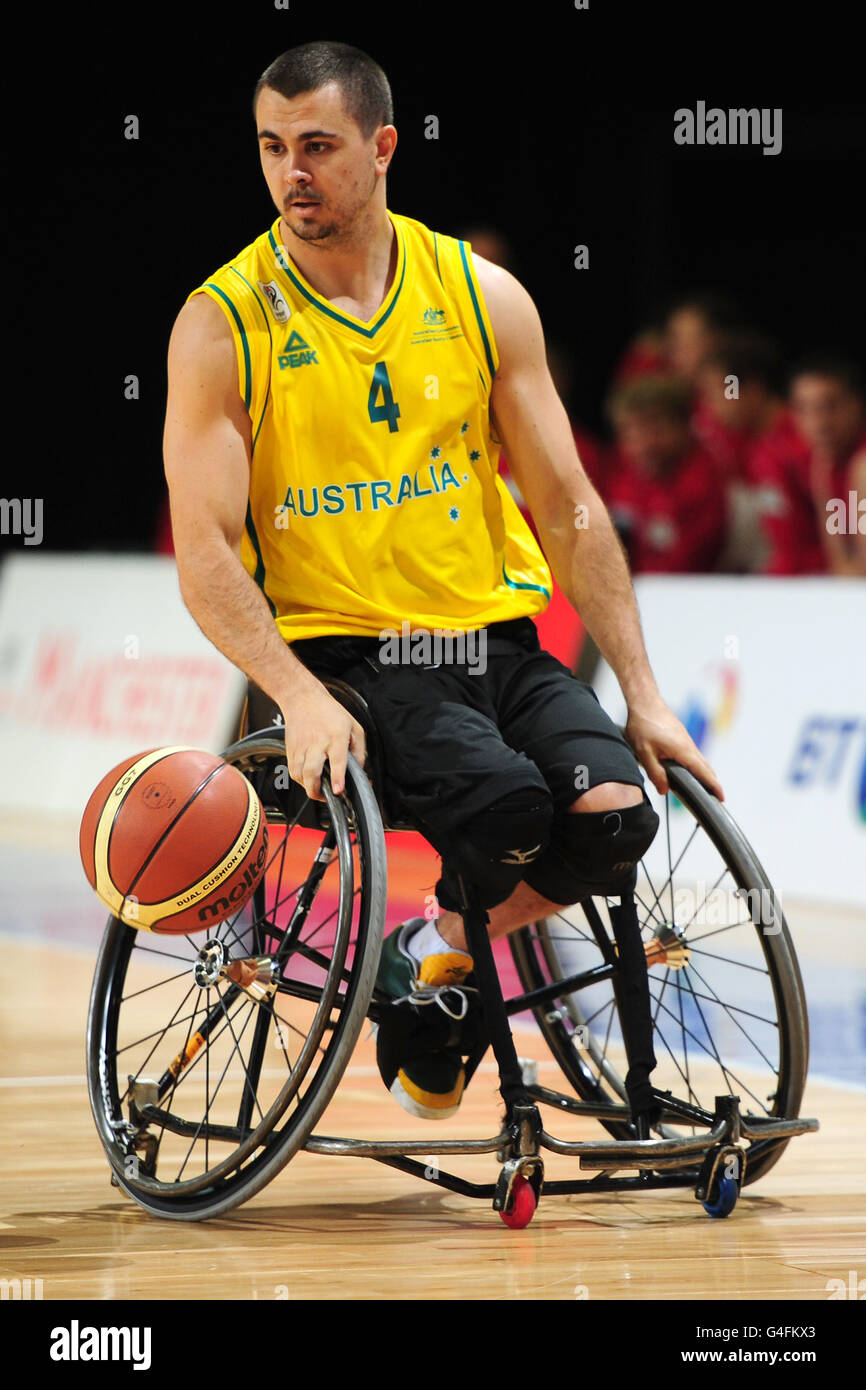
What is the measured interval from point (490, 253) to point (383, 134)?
221 inches

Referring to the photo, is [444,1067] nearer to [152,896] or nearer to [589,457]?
[152,896]

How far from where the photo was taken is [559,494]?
149 inches

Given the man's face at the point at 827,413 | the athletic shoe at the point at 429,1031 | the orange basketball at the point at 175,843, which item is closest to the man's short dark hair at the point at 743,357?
the man's face at the point at 827,413

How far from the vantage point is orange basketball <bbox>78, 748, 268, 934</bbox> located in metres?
3.30

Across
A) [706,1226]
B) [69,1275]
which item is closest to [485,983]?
[706,1226]

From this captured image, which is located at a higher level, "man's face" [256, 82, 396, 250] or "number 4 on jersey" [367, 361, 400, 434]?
"man's face" [256, 82, 396, 250]

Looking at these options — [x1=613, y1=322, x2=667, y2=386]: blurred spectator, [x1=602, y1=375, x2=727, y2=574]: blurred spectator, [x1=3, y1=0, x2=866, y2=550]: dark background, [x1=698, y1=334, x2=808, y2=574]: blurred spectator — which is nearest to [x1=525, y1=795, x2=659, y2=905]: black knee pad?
[x1=602, y1=375, x2=727, y2=574]: blurred spectator

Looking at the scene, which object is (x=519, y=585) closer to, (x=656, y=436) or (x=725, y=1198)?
(x=725, y=1198)

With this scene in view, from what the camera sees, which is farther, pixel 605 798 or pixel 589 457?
pixel 589 457

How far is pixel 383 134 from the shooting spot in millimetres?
3600

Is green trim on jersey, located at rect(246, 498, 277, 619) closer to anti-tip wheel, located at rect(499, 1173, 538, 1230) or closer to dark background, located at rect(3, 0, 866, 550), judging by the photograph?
anti-tip wheel, located at rect(499, 1173, 538, 1230)

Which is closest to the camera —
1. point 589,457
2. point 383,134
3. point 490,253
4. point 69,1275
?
point 69,1275

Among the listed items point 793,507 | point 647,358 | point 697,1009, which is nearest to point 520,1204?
point 697,1009

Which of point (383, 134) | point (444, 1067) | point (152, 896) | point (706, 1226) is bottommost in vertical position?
point (706, 1226)
